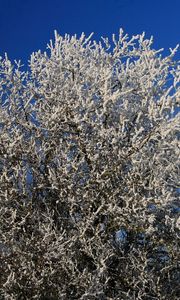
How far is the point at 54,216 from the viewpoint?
845 centimetres

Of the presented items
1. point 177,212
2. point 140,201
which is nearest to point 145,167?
point 140,201

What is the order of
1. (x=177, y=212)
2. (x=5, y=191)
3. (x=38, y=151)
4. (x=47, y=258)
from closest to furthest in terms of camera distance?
(x=47, y=258), (x=5, y=191), (x=38, y=151), (x=177, y=212)

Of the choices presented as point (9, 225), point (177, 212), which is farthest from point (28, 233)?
point (177, 212)

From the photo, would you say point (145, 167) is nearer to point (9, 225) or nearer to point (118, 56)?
point (9, 225)

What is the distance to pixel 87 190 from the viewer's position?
7980 millimetres

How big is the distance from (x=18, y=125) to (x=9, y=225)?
2552mm

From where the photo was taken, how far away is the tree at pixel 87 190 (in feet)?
23.6

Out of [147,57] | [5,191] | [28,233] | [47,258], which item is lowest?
[47,258]

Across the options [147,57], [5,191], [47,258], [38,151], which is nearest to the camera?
[47,258]

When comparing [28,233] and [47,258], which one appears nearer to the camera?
[47,258]

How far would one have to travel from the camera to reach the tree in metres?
7.18

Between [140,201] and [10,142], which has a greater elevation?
[10,142]

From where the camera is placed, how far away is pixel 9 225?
7.29 metres

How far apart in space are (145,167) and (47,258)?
7.47 feet
